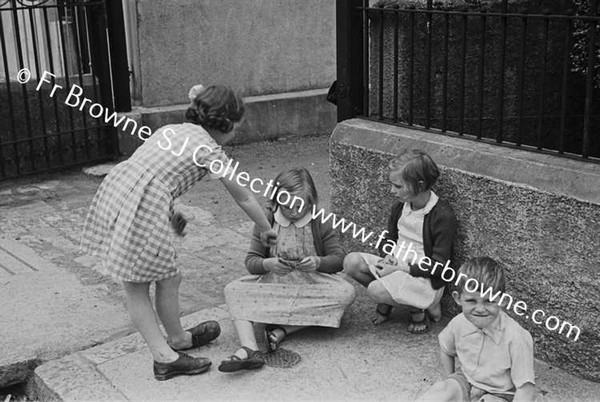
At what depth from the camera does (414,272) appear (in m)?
4.00

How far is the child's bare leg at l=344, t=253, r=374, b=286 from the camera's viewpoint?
13.6 feet

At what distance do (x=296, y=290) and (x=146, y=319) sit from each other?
0.77 meters

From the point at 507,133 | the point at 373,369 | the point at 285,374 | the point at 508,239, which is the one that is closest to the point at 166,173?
the point at 285,374

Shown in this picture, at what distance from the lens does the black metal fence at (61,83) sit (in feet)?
23.5

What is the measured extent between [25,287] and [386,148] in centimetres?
228

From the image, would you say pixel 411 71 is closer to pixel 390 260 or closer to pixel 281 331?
pixel 390 260

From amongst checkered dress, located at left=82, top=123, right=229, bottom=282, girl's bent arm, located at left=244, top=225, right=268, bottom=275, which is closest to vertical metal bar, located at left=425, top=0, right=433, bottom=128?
girl's bent arm, located at left=244, top=225, right=268, bottom=275

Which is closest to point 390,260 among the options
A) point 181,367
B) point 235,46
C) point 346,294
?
point 346,294

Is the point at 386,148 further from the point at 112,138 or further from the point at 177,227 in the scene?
the point at 112,138

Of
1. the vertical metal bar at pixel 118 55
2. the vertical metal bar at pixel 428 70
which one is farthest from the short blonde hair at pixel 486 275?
the vertical metal bar at pixel 118 55

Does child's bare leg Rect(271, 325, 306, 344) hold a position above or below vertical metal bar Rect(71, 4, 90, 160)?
below

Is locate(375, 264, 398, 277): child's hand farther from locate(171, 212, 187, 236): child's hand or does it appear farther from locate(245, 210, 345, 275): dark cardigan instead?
locate(171, 212, 187, 236): child's hand

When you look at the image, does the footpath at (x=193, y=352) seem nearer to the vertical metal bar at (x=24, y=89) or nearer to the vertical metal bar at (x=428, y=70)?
the vertical metal bar at (x=428, y=70)

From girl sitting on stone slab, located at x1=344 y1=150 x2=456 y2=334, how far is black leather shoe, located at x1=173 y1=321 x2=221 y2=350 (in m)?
0.78
